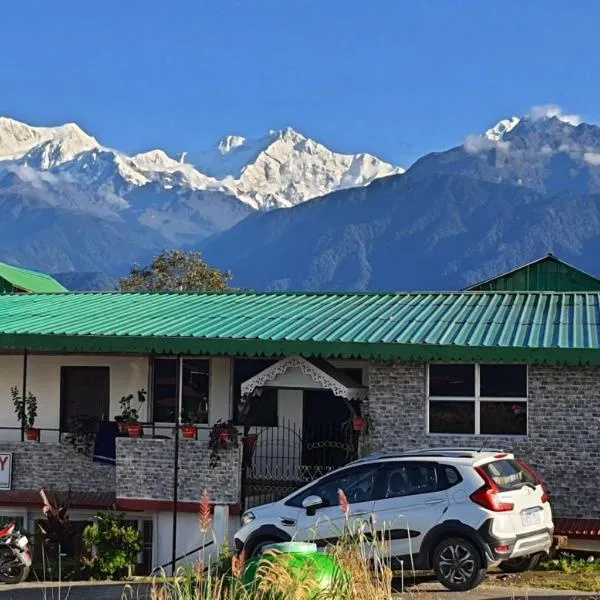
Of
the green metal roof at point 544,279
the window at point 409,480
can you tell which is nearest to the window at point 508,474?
the window at point 409,480

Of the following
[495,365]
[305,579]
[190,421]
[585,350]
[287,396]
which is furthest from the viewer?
[287,396]

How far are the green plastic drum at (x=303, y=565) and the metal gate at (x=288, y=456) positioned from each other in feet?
31.5

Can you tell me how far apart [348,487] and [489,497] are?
187cm

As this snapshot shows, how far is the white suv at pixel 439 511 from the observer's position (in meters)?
12.9

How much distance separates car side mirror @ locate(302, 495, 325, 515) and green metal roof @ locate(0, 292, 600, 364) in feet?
12.7

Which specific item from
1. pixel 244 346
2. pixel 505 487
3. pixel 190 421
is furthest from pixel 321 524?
pixel 190 421

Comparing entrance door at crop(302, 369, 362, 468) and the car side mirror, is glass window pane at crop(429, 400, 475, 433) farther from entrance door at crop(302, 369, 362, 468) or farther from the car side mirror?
the car side mirror

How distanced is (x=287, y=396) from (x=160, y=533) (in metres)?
3.72

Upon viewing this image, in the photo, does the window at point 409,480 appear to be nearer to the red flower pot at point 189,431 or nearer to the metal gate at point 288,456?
the metal gate at point 288,456

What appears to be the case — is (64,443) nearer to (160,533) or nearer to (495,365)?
(160,533)

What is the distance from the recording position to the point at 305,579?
7676 millimetres

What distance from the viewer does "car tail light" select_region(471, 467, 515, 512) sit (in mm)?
12844

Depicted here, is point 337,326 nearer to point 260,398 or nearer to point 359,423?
point 359,423

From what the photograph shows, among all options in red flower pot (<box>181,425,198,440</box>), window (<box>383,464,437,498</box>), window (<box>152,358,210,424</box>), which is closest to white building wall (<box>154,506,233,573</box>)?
red flower pot (<box>181,425,198,440</box>)
